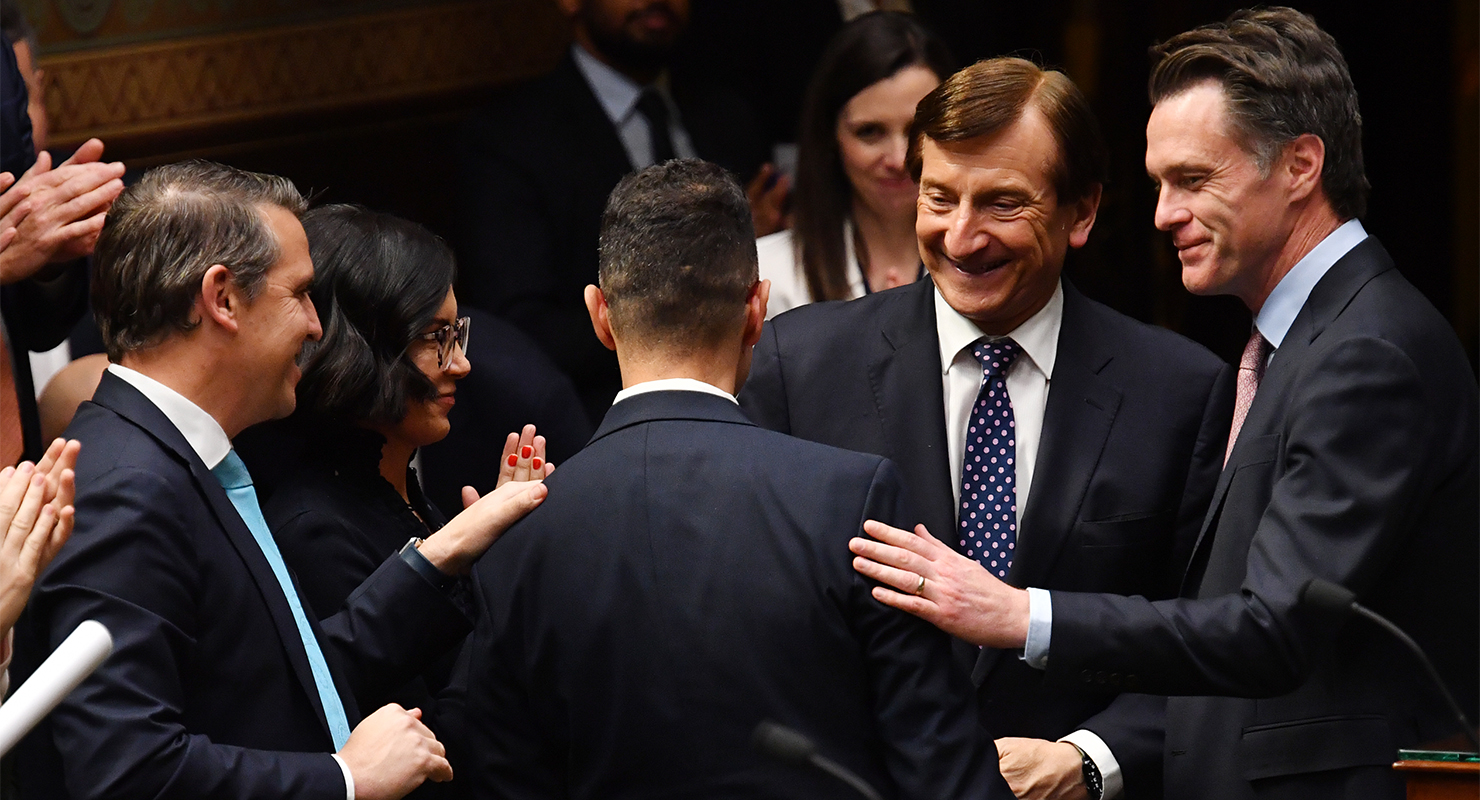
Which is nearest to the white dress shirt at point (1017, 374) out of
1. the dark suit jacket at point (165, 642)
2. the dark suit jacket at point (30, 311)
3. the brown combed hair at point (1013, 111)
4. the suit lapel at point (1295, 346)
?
the brown combed hair at point (1013, 111)

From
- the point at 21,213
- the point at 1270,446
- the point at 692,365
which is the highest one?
the point at 21,213

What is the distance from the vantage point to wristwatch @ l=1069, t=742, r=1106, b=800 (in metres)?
2.71

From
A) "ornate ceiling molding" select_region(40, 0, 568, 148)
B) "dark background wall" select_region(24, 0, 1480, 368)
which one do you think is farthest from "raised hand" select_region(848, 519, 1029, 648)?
"ornate ceiling molding" select_region(40, 0, 568, 148)

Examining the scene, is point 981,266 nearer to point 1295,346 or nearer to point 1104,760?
point 1295,346

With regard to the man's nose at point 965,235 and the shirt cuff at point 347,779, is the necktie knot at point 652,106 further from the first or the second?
the shirt cuff at point 347,779

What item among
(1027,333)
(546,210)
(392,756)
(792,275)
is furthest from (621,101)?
(392,756)

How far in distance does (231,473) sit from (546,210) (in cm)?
199

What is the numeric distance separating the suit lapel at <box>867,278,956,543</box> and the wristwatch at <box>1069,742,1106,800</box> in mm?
383

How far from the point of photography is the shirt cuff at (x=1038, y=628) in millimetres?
2451

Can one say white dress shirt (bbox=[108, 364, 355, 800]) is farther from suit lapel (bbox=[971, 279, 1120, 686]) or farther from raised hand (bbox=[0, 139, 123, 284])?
suit lapel (bbox=[971, 279, 1120, 686])

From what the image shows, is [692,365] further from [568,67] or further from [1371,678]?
[568,67]

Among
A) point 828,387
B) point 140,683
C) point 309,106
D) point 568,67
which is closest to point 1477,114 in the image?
point 568,67

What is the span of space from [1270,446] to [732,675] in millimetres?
895

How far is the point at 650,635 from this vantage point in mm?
2184
